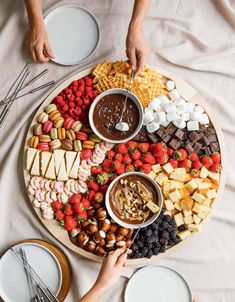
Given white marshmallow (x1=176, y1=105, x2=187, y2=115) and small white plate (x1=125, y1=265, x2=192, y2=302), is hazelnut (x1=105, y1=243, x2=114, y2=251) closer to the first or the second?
small white plate (x1=125, y1=265, x2=192, y2=302)

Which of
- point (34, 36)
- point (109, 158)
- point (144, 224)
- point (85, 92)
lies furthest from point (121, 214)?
point (34, 36)

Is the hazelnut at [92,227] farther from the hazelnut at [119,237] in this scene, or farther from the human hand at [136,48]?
the human hand at [136,48]

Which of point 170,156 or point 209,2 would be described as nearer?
point 170,156

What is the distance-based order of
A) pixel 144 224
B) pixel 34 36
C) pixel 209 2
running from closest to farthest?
pixel 144 224
pixel 34 36
pixel 209 2

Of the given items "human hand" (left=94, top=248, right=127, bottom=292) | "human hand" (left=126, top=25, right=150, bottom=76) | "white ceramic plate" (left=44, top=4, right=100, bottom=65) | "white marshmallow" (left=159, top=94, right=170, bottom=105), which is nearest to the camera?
"human hand" (left=94, top=248, right=127, bottom=292)

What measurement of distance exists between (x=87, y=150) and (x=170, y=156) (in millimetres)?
346

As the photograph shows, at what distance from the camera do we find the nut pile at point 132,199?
7.04ft

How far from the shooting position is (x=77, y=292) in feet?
7.27

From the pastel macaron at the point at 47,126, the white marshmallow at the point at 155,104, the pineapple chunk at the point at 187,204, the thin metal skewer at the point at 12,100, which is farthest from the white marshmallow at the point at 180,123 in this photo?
the thin metal skewer at the point at 12,100

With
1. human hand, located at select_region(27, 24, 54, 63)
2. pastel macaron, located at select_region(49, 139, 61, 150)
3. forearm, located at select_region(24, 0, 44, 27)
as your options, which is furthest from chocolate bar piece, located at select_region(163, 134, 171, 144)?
forearm, located at select_region(24, 0, 44, 27)

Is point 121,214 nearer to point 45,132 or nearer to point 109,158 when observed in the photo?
point 109,158

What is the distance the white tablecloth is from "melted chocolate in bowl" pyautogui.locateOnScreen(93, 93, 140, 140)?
249mm

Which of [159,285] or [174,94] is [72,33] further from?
[159,285]

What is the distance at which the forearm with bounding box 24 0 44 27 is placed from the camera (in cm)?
222
